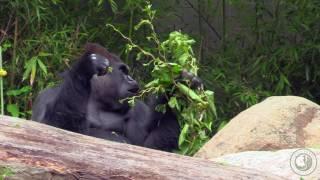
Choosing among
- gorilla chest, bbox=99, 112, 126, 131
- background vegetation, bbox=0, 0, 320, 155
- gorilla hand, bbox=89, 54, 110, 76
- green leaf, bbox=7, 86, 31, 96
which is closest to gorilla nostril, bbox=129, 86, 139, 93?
gorilla chest, bbox=99, 112, 126, 131

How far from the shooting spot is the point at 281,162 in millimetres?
3148

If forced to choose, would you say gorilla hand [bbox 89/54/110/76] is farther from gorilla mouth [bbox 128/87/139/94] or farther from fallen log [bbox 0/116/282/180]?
fallen log [bbox 0/116/282/180]

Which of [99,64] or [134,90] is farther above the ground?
[99,64]

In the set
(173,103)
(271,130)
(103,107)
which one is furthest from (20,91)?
(271,130)

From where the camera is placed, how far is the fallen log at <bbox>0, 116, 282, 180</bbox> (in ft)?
8.17

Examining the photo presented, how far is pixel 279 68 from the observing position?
5355mm

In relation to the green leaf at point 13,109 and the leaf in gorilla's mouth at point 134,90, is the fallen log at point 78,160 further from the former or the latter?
the green leaf at point 13,109

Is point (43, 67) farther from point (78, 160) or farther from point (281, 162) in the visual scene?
point (78, 160)

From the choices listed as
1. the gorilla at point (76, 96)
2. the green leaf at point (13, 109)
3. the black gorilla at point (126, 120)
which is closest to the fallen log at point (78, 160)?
the gorilla at point (76, 96)

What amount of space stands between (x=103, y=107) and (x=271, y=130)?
109 centimetres

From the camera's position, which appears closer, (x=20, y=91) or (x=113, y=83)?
(x=113, y=83)

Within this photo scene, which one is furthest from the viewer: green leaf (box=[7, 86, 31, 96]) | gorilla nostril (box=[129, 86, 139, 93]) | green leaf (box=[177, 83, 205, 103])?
green leaf (box=[7, 86, 31, 96])

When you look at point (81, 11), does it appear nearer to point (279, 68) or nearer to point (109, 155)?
point (279, 68)

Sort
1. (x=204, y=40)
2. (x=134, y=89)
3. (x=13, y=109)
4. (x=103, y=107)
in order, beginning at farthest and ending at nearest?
(x=204, y=40) < (x=13, y=109) < (x=103, y=107) < (x=134, y=89)
